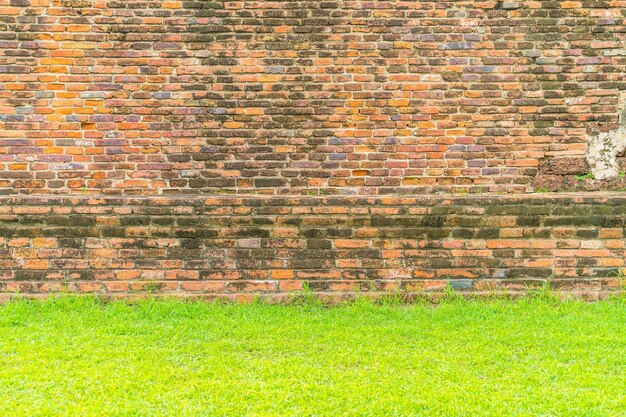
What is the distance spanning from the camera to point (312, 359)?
2832 mm

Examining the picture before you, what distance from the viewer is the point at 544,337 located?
3135mm

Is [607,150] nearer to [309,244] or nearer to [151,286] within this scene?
[309,244]

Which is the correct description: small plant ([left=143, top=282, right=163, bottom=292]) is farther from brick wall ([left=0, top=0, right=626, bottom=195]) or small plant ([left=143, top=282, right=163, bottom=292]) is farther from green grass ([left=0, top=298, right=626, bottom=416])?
brick wall ([left=0, top=0, right=626, bottom=195])

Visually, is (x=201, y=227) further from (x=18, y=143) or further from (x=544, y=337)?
(x=544, y=337)

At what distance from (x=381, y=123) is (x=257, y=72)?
3.92 feet

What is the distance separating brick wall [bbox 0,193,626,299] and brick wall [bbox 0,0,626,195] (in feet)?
1.20

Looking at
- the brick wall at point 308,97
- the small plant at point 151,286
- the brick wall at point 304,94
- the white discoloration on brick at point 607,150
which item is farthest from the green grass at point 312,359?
the white discoloration on brick at point 607,150

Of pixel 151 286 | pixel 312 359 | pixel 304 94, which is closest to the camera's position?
pixel 312 359

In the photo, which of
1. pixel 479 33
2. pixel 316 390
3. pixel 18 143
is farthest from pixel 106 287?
pixel 479 33

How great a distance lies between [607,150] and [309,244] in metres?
2.84

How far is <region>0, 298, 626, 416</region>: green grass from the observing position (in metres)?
2.34

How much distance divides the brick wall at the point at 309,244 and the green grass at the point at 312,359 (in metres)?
0.23

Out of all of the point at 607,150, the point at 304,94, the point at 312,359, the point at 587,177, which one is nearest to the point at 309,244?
the point at 312,359

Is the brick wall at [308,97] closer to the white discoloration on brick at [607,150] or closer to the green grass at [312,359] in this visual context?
the white discoloration on brick at [607,150]
